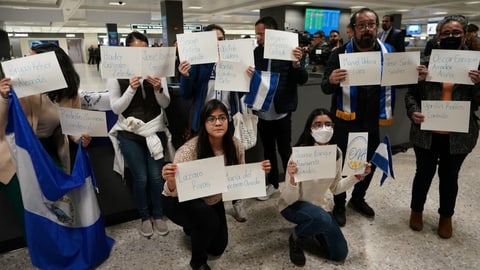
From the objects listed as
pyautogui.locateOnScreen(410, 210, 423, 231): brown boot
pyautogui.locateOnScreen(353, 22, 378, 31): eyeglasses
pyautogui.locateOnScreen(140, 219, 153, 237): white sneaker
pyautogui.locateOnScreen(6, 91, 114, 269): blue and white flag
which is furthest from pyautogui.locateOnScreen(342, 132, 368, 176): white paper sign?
pyautogui.locateOnScreen(6, 91, 114, 269): blue and white flag

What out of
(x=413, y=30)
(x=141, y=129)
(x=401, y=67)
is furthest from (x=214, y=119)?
(x=413, y=30)

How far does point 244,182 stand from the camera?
5.45ft

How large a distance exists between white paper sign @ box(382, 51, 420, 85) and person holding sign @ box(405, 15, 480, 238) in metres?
0.05

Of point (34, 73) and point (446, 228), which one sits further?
point (446, 228)

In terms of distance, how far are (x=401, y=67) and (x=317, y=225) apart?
1032 mm

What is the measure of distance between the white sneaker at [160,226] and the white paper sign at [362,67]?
1.48m

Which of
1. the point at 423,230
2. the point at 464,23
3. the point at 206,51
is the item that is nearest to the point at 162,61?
the point at 206,51

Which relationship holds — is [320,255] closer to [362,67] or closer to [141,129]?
[362,67]

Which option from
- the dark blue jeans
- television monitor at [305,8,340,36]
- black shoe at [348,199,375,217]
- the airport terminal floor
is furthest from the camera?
television monitor at [305,8,340,36]

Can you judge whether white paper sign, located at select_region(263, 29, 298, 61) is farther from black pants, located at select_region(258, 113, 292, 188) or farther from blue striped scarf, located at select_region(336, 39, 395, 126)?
black pants, located at select_region(258, 113, 292, 188)

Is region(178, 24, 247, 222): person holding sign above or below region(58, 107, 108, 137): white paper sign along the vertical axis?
above

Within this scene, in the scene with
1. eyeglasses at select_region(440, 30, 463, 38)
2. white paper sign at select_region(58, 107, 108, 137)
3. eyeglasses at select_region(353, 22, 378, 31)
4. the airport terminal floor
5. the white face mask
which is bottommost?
the airport terminal floor

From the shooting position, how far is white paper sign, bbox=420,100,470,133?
1.82 m

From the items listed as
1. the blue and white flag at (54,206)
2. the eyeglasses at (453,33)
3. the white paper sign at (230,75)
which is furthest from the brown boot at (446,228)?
the blue and white flag at (54,206)
